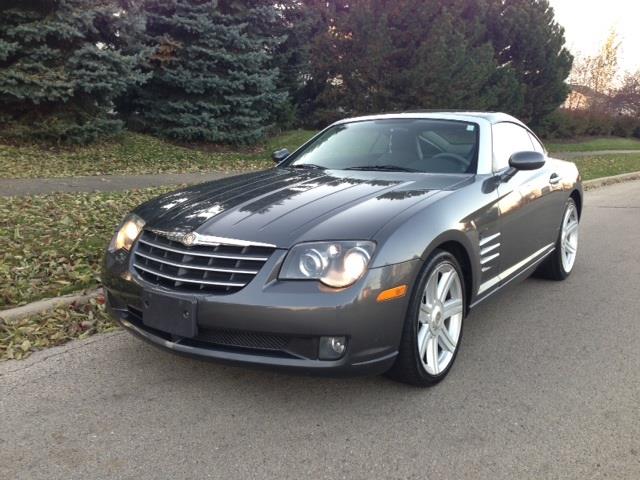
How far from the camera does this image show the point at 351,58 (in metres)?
20.3

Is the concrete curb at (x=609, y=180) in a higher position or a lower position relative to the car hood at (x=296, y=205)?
lower

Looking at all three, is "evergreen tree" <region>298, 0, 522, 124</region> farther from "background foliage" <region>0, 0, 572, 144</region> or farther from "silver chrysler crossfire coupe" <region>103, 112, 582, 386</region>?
"silver chrysler crossfire coupe" <region>103, 112, 582, 386</region>

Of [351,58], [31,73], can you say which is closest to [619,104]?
[351,58]

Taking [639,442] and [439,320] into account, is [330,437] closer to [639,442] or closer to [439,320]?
[439,320]

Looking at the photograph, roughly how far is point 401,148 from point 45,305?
9.16 feet

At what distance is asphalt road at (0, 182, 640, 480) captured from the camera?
8.29 ft

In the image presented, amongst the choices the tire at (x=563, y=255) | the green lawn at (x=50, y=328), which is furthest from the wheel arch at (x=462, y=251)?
the green lawn at (x=50, y=328)

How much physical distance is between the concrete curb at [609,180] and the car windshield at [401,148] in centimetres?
956

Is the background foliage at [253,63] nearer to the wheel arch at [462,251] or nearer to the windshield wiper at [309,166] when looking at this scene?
the windshield wiper at [309,166]

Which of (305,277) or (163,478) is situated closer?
(163,478)

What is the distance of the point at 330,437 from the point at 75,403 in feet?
4.44

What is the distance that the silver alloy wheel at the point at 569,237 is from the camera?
17.3 feet

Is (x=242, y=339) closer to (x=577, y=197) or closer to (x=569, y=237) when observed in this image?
(x=569, y=237)

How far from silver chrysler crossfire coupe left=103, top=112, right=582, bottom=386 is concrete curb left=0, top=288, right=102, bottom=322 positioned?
1.12 m
